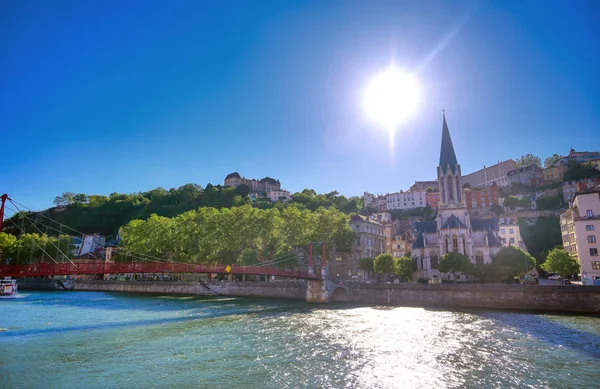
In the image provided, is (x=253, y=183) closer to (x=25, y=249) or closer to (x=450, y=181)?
(x=25, y=249)

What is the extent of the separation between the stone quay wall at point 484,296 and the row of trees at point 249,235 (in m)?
12.7

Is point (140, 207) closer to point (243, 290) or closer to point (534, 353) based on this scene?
point (243, 290)

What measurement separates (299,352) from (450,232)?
4498cm

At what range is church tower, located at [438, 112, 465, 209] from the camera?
5894cm

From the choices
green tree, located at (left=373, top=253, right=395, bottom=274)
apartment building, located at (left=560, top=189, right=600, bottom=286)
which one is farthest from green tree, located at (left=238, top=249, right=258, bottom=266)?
apartment building, located at (left=560, top=189, right=600, bottom=286)

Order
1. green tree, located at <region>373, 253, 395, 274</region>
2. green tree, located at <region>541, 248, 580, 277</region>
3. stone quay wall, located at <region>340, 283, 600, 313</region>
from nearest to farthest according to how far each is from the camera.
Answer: stone quay wall, located at <region>340, 283, 600, 313</region> → green tree, located at <region>541, 248, 580, 277</region> → green tree, located at <region>373, 253, 395, 274</region>

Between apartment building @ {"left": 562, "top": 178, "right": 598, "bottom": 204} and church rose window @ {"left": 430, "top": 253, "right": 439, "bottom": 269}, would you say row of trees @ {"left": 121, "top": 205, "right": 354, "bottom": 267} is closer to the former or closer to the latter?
church rose window @ {"left": 430, "top": 253, "right": 439, "bottom": 269}

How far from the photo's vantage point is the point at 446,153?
61.9 m

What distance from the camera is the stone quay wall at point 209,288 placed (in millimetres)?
45831

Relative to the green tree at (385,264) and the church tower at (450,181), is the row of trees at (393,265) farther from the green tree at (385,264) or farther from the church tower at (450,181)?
the church tower at (450,181)

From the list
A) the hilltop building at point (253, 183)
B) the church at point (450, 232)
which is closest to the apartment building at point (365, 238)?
the church at point (450, 232)

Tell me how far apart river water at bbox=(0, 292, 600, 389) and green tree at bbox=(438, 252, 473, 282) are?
18.5 metres

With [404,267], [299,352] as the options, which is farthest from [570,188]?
[299,352]

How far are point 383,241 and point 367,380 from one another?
62356 mm
